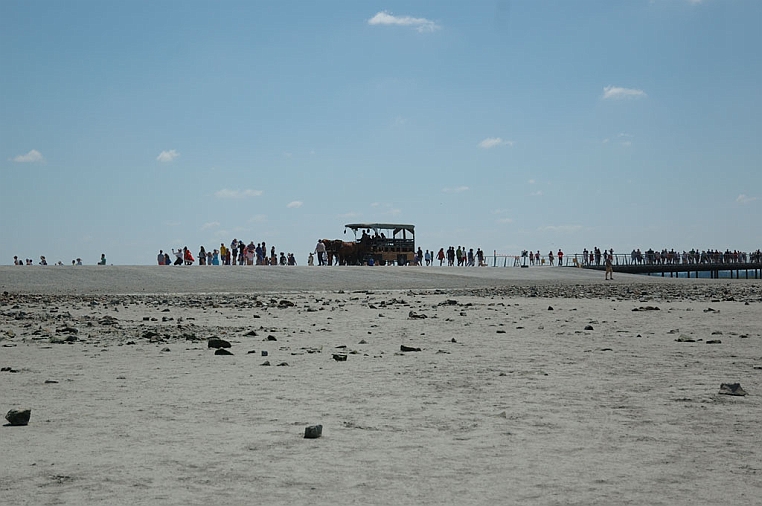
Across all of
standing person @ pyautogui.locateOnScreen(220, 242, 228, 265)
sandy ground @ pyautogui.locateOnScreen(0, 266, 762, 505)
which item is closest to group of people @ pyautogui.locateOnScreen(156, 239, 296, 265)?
standing person @ pyautogui.locateOnScreen(220, 242, 228, 265)

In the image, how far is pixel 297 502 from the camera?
15.0 ft

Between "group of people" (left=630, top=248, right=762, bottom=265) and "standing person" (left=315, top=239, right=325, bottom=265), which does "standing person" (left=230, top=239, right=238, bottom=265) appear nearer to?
"standing person" (left=315, top=239, right=325, bottom=265)

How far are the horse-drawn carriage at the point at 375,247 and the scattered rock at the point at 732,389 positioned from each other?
5679 centimetres

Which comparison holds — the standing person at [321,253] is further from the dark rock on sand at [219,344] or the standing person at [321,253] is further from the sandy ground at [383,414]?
the dark rock on sand at [219,344]

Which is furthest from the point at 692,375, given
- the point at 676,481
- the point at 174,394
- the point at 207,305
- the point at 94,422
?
the point at 207,305

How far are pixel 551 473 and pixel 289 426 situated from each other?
2.27m

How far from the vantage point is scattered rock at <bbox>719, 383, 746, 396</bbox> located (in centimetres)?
781

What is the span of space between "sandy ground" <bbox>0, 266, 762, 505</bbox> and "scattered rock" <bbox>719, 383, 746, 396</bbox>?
184 millimetres

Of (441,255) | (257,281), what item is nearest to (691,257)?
(441,255)

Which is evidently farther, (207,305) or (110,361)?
(207,305)

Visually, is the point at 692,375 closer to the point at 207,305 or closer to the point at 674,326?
the point at 674,326

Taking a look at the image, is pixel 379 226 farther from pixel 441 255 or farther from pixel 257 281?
pixel 257 281

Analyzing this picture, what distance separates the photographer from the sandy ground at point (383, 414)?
4.89 metres

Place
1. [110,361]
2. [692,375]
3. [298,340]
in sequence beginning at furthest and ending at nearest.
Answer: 1. [298,340]
2. [110,361]
3. [692,375]
